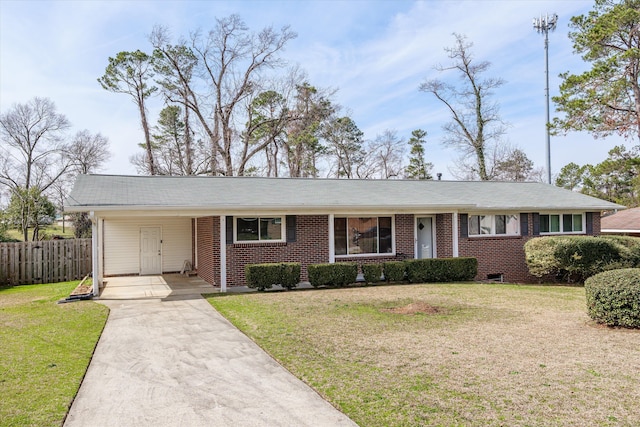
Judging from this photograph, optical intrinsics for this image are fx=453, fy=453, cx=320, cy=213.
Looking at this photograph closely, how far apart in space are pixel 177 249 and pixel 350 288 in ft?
27.1

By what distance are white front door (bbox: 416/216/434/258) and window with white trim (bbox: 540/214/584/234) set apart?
4.74 meters

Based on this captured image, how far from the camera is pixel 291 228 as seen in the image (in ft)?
46.3

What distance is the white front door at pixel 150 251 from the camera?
1786cm

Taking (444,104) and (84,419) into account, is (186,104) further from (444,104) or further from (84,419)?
(84,419)

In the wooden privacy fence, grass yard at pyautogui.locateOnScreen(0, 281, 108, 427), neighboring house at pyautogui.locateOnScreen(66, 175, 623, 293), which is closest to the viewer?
grass yard at pyautogui.locateOnScreen(0, 281, 108, 427)

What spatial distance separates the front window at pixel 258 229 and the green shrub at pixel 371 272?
2833 mm

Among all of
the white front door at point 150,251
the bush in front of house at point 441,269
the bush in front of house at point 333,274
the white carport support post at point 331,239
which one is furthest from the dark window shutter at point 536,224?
the white front door at point 150,251

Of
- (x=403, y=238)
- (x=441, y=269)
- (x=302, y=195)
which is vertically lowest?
(x=441, y=269)

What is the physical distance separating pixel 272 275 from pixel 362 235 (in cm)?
395

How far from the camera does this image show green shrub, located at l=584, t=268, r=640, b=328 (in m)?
7.64

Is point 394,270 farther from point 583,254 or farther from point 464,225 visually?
point 583,254

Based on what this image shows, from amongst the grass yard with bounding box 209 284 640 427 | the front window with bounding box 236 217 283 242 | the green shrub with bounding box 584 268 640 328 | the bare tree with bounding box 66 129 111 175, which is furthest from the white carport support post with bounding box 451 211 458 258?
the bare tree with bounding box 66 129 111 175

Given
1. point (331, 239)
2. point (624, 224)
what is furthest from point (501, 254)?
point (624, 224)

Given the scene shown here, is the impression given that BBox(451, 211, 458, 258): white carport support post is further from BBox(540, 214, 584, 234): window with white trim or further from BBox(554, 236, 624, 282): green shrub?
BBox(540, 214, 584, 234): window with white trim
